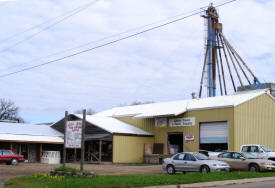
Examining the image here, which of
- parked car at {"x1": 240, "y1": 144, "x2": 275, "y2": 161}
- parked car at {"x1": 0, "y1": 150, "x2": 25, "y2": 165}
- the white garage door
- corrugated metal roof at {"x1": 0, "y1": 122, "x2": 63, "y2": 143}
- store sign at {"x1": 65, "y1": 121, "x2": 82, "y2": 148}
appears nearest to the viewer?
store sign at {"x1": 65, "y1": 121, "x2": 82, "y2": 148}

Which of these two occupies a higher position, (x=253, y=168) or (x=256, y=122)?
(x=256, y=122)

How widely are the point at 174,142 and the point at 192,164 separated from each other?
18.9 m

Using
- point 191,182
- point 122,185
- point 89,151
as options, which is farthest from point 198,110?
point 122,185

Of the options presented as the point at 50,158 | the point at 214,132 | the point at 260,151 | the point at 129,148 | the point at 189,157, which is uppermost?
the point at 214,132

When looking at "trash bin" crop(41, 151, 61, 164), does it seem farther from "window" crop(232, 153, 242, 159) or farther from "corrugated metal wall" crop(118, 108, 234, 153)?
"window" crop(232, 153, 242, 159)

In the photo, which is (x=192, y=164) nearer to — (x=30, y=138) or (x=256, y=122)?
(x=256, y=122)

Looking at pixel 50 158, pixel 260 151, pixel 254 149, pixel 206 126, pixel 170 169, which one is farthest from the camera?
pixel 50 158

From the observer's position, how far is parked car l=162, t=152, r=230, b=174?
75.5 ft

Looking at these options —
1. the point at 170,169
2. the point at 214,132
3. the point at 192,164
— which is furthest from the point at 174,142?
the point at 192,164

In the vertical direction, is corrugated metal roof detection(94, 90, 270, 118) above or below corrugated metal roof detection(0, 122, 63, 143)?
above

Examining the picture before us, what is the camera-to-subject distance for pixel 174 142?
42531mm

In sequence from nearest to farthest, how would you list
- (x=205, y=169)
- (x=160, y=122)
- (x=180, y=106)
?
(x=205, y=169) → (x=180, y=106) → (x=160, y=122)

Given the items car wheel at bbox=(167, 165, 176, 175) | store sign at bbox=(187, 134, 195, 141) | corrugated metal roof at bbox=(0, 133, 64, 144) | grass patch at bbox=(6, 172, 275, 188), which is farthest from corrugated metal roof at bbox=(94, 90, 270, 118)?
grass patch at bbox=(6, 172, 275, 188)

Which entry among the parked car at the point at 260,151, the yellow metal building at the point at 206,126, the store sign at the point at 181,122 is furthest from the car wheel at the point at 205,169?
the store sign at the point at 181,122
